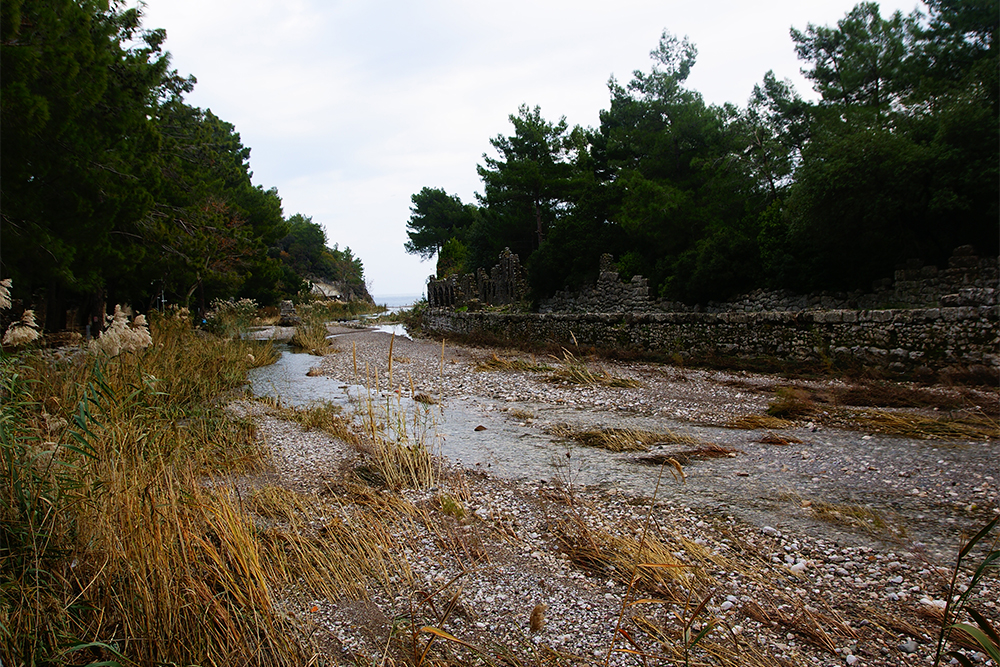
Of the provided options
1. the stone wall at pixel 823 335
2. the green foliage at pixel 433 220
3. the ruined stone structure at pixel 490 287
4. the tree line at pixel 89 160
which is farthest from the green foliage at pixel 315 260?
the stone wall at pixel 823 335

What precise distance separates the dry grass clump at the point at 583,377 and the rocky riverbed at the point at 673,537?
2.09 metres

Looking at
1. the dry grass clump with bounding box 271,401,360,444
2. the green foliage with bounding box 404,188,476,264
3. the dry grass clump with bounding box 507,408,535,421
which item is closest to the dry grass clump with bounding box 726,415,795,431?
the dry grass clump with bounding box 507,408,535,421

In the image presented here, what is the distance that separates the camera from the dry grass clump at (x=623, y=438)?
593cm

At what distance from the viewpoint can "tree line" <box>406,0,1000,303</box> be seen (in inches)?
572

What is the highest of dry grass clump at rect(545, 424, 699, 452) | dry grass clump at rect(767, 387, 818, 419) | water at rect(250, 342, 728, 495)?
dry grass clump at rect(767, 387, 818, 419)

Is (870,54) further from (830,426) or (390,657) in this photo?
(390,657)

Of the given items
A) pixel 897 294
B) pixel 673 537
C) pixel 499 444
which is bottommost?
pixel 499 444

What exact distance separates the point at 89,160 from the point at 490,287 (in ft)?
71.9

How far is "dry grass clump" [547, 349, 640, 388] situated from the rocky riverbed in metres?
2.09

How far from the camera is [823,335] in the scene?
32.0 feet

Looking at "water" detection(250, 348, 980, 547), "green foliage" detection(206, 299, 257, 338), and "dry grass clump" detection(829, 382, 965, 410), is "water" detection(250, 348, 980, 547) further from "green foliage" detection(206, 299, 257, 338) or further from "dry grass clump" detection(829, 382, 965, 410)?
"green foliage" detection(206, 299, 257, 338)

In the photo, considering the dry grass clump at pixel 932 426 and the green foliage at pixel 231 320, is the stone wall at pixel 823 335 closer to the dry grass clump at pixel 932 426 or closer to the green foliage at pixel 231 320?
the dry grass clump at pixel 932 426

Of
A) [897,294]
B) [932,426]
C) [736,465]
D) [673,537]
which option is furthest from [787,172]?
[673,537]

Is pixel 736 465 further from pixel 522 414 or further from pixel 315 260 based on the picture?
pixel 315 260
